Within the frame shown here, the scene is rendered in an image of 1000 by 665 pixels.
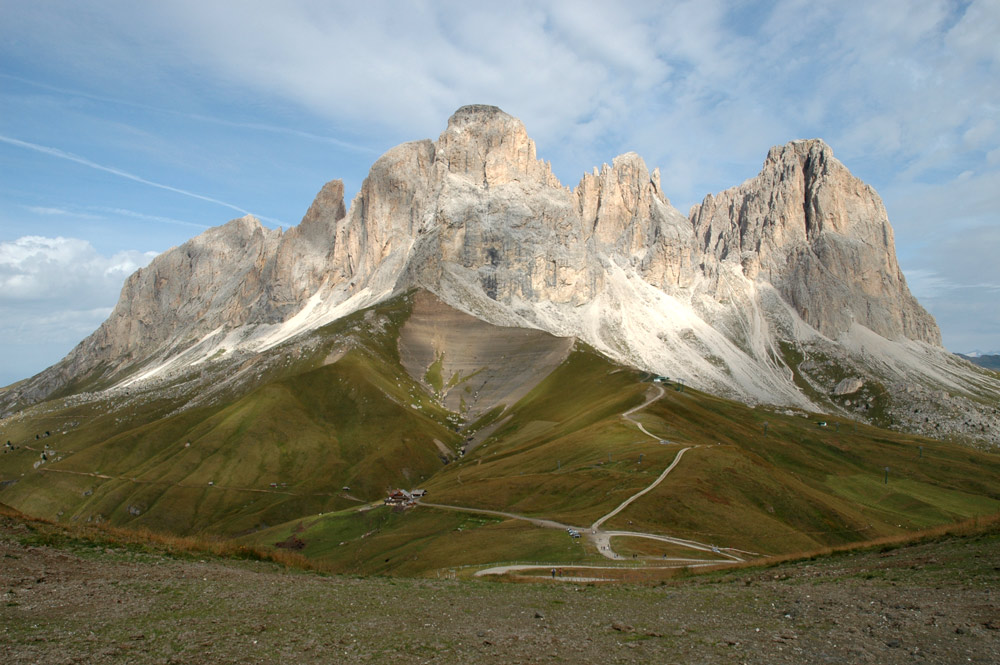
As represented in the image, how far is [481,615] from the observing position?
23547 mm

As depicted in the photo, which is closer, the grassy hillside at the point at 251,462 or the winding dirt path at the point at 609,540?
the winding dirt path at the point at 609,540

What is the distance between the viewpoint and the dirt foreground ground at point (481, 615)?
1777 cm

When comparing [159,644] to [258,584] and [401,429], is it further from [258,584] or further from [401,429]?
[401,429]

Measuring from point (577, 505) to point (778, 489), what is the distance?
27.4 metres

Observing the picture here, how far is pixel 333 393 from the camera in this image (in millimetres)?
192500

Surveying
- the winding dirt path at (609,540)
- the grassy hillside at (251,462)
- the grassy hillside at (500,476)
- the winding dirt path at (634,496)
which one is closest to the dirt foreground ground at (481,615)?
the grassy hillside at (500,476)

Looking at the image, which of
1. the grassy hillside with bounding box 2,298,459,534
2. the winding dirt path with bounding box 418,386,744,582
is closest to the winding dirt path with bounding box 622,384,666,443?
the winding dirt path with bounding box 418,386,744,582

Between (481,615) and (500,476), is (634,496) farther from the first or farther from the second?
(481,615)

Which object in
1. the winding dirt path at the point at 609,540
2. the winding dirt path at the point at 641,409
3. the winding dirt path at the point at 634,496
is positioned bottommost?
the winding dirt path at the point at 609,540

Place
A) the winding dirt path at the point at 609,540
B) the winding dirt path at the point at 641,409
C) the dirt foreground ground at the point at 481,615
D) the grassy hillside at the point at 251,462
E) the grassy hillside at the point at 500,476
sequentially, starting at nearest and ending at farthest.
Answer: the dirt foreground ground at the point at 481,615 < the winding dirt path at the point at 609,540 < the grassy hillside at the point at 500,476 < the winding dirt path at the point at 641,409 < the grassy hillside at the point at 251,462

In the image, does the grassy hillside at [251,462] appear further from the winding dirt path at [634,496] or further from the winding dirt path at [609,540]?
the winding dirt path at [634,496]

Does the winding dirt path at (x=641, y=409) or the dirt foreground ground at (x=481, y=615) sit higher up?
the winding dirt path at (x=641, y=409)

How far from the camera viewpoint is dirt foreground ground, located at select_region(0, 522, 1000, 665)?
17766 millimetres

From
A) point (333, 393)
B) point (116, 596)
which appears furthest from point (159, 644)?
point (333, 393)
